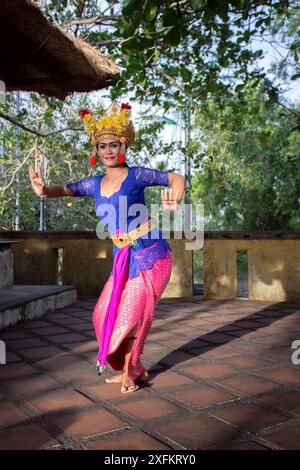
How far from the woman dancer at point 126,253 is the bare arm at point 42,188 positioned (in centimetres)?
31

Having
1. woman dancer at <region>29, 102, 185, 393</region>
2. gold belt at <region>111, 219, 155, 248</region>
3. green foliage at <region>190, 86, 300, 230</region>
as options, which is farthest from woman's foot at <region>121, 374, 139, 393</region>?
green foliage at <region>190, 86, 300, 230</region>

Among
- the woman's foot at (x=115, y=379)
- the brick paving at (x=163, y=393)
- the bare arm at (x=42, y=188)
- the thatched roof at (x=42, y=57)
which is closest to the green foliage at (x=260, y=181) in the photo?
the thatched roof at (x=42, y=57)

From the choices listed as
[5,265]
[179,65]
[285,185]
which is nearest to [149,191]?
[285,185]

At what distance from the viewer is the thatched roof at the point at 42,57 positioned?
11.7 ft

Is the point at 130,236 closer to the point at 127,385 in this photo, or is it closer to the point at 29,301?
the point at 127,385

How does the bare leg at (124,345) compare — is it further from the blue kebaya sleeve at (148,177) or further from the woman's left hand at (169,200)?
the blue kebaya sleeve at (148,177)

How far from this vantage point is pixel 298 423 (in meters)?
2.21

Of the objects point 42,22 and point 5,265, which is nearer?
point 42,22

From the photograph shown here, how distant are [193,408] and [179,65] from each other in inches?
227

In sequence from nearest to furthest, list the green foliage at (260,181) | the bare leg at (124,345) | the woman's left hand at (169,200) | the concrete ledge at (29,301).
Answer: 1. the woman's left hand at (169,200)
2. the bare leg at (124,345)
3. the concrete ledge at (29,301)
4. the green foliage at (260,181)

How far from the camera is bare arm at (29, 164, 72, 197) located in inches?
123

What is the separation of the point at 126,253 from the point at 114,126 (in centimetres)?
81
